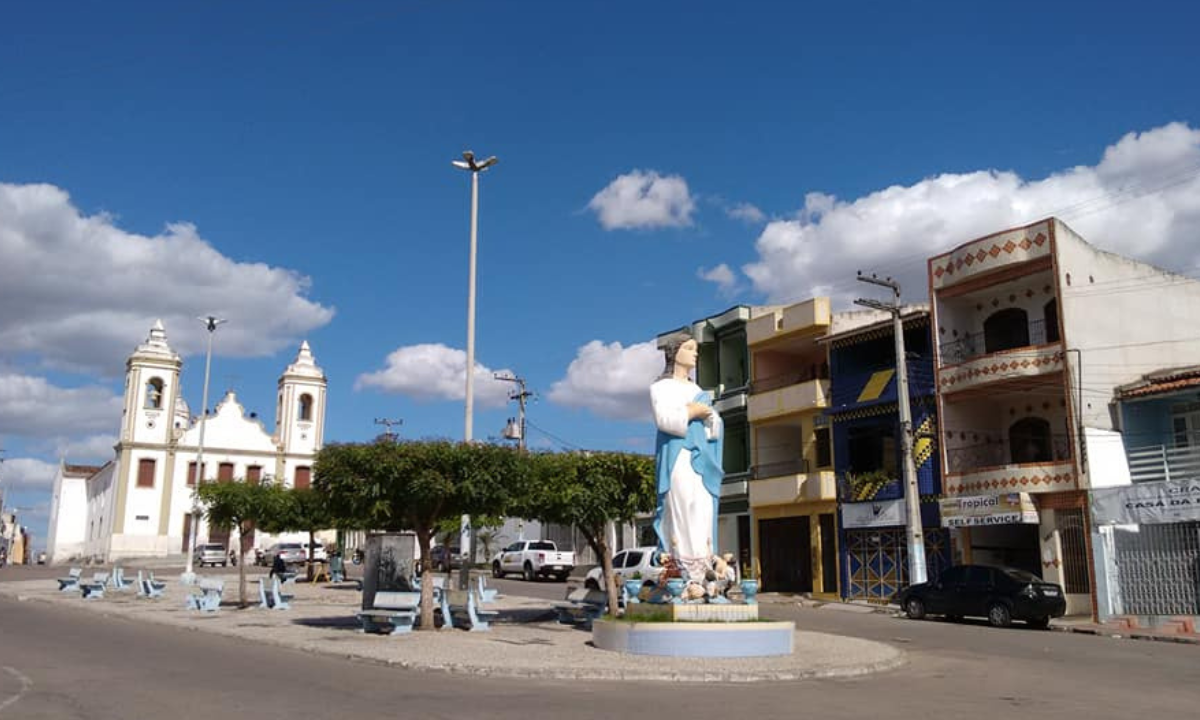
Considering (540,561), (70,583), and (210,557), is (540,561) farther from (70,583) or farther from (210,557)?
(210,557)

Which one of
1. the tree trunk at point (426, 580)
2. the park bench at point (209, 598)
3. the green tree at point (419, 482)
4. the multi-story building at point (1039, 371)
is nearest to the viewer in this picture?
the green tree at point (419, 482)

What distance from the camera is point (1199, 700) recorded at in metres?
11.5

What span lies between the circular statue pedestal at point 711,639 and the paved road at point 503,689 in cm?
197

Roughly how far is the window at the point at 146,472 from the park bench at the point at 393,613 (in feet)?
177

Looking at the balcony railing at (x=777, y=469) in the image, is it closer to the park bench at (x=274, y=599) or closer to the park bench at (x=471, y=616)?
the park bench at (x=274, y=599)

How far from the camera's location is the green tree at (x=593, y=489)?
69.8 feet

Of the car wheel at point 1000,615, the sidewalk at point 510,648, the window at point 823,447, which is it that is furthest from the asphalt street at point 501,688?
the window at point 823,447

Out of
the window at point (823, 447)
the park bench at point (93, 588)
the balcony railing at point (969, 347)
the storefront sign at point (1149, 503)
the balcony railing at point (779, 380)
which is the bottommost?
the park bench at point (93, 588)

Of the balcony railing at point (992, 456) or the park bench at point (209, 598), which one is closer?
the park bench at point (209, 598)

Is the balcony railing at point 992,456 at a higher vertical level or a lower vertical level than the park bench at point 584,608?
higher

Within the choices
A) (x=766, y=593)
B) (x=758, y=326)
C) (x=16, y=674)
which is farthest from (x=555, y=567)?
(x=16, y=674)

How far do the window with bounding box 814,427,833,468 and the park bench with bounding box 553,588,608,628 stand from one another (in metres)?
14.6

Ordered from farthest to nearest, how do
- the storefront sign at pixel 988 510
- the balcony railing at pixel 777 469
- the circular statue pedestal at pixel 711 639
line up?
the balcony railing at pixel 777 469 < the storefront sign at pixel 988 510 < the circular statue pedestal at pixel 711 639

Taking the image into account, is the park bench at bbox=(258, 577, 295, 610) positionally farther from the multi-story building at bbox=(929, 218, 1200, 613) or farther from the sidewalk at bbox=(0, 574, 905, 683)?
the multi-story building at bbox=(929, 218, 1200, 613)
